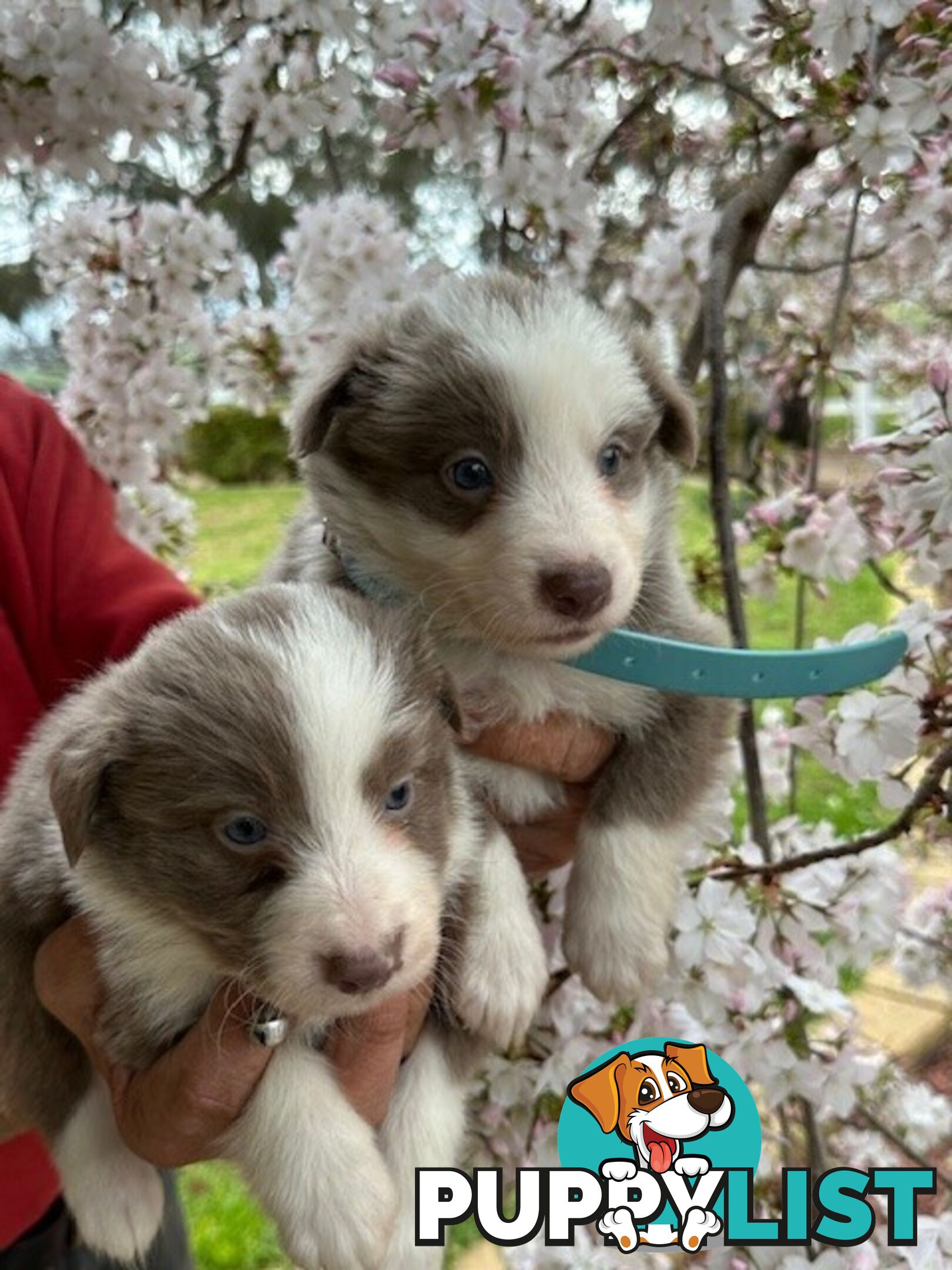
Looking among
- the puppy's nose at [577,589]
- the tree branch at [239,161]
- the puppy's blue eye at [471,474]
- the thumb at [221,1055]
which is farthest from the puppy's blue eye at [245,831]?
the tree branch at [239,161]

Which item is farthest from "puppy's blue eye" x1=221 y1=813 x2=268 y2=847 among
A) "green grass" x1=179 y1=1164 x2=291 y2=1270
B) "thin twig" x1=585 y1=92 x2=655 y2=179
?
"green grass" x1=179 y1=1164 x2=291 y2=1270

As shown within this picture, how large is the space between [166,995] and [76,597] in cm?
111

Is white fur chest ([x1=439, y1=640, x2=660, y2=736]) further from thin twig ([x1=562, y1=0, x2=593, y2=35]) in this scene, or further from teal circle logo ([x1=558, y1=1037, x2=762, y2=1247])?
thin twig ([x1=562, y1=0, x2=593, y2=35])

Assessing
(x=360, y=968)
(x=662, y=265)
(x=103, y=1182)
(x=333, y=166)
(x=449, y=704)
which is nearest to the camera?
(x=360, y=968)

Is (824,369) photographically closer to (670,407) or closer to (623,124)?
(623,124)

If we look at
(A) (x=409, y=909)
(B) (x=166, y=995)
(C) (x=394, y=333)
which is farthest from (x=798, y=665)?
(B) (x=166, y=995)

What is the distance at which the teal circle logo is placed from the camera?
6.42ft

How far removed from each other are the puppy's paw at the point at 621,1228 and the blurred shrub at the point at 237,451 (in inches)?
484

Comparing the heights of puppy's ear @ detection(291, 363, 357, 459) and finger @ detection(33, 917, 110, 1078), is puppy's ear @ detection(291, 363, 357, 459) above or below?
above

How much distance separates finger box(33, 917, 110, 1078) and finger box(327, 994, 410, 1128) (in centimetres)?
36

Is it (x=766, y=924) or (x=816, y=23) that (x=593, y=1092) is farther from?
(x=816, y=23)

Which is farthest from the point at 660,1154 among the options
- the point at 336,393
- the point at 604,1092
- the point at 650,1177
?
the point at 336,393

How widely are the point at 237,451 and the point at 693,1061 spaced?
42.2 ft

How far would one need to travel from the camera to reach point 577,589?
65.6 inches
